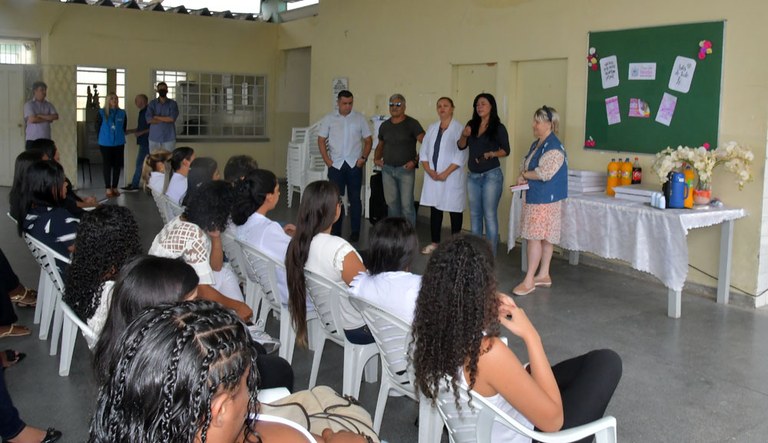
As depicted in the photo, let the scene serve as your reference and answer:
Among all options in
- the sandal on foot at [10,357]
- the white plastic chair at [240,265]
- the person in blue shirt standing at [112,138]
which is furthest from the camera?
the person in blue shirt standing at [112,138]

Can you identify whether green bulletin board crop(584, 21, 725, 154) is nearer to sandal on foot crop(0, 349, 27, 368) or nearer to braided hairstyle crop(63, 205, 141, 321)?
braided hairstyle crop(63, 205, 141, 321)

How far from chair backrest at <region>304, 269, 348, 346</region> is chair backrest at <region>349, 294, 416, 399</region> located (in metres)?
0.34

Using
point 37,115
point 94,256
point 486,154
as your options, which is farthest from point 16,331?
point 37,115

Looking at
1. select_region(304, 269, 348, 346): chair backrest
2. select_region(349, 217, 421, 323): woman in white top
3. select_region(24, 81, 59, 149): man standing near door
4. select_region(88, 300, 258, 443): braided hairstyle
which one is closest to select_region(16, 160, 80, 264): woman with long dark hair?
select_region(304, 269, 348, 346): chair backrest

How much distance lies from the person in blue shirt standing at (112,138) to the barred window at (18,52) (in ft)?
4.63

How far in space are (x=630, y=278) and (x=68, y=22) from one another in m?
8.27

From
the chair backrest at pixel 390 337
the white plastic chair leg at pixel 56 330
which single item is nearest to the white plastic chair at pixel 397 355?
the chair backrest at pixel 390 337

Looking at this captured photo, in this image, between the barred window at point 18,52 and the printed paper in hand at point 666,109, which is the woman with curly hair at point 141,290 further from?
the barred window at point 18,52

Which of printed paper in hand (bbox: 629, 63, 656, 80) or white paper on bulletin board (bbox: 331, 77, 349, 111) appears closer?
printed paper in hand (bbox: 629, 63, 656, 80)

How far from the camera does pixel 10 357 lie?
3.80 metres

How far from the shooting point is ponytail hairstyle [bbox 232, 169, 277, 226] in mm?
3811

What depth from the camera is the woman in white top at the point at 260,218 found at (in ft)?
12.0

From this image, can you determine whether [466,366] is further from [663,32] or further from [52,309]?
[663,32]

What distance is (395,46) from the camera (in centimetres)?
854
